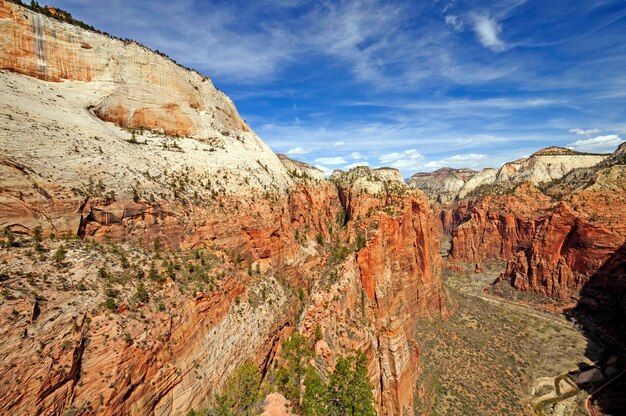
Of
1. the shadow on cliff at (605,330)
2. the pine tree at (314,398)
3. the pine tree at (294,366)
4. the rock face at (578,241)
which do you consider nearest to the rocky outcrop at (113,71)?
the pine tree at (294,366)

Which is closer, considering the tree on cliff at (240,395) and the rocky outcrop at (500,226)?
the tree on cliff at (240,395)

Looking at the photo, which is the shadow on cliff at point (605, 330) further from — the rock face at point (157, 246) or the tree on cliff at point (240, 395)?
the tree on cliff at point (240, 395)

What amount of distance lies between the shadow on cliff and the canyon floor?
1.08ft

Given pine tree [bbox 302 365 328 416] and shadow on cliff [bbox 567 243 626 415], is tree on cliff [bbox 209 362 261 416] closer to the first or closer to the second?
pine tree [bbox 302 365 328 416]

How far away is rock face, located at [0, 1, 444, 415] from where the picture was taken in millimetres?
15055

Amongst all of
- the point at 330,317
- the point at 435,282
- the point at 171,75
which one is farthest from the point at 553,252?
the point at 171,75

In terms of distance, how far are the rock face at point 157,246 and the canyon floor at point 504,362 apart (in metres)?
5.19

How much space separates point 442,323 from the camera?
166 ft

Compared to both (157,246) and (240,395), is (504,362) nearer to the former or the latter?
(240,395)

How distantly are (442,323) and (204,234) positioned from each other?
4421cm

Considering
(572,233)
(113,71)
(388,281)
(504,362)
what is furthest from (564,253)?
(113,71)

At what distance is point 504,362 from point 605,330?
33.4m

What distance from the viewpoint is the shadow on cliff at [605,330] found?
146 ft

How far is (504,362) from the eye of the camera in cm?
4738
